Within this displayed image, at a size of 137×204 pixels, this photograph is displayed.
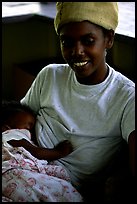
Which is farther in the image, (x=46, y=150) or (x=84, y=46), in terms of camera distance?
(x=46, y=150)

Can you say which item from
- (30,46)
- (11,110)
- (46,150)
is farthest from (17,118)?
(30,46)

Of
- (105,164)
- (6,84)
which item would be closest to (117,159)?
(105,164)

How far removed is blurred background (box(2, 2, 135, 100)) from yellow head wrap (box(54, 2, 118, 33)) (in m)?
0.88

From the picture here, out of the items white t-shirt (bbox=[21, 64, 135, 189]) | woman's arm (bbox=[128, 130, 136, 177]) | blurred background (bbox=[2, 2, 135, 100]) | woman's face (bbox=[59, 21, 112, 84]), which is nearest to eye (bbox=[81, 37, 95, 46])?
woman's face (bbox=[59, 21, 112, 84])

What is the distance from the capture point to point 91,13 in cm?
140

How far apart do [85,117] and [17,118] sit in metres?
0.31

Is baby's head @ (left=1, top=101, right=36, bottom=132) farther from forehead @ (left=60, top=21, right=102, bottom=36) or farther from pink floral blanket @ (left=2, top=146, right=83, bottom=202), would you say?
forehead @ (left=60, top=21, right=102, bottom=36)

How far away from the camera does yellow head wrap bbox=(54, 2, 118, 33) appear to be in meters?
1.39

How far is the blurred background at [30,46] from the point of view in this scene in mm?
2637

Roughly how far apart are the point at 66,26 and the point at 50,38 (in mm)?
1872

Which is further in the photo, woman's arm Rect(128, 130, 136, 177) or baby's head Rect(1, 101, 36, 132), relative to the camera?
baby's head Rect(1, 101, 36, 132)

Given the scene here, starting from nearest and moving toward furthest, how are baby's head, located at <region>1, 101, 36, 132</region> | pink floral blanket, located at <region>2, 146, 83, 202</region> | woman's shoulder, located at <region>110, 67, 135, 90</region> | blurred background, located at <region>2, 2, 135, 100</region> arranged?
pink floral blanket, located at <region>2, 146, 83, 202</region> < woman's shoulder, located at <region>110, 67, 135, 90</region> < baby's head, located at <region>1, 101, 36, 132</region> < blurred background, located at <region>2, 2, 135, 100</region>

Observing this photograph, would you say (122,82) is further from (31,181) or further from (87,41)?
(31,181)

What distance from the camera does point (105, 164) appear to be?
1550 mm
